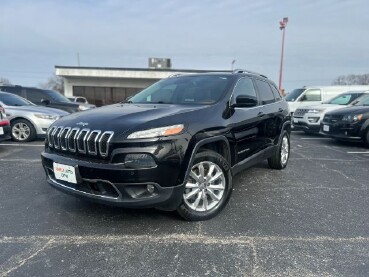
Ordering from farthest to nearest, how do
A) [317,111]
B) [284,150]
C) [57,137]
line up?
1. [317,111]
2. [284,150]
3. [57,137]

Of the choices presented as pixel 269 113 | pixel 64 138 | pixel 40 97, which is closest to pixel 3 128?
pixel 64 138

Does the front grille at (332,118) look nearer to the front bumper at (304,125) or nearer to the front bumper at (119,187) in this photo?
the front bumper at (304,125)

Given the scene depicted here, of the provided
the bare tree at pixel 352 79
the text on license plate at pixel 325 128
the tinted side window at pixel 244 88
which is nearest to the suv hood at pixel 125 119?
the tinted side window at pixel 244 88

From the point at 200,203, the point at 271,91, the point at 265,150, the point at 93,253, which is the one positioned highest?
the point at 271,91

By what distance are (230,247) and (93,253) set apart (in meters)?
1.26

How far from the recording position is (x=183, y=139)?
9.75ft

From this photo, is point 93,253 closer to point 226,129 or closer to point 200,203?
point 200,203

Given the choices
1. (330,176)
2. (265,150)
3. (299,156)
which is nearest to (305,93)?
(299,156)

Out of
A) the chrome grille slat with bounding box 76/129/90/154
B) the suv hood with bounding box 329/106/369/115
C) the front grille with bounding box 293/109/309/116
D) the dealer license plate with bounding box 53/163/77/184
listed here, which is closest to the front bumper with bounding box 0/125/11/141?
the dealer license plate with bounding box 53/163/77/184

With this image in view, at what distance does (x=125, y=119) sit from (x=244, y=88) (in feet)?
6.40

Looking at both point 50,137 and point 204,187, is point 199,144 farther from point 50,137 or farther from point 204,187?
point 50,137

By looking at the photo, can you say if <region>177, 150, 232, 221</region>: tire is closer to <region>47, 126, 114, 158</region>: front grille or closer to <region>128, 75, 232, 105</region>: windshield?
<region>128, 75, 232, 105</region>: windshield

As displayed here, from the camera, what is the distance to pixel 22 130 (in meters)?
8.30

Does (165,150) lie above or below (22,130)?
above
